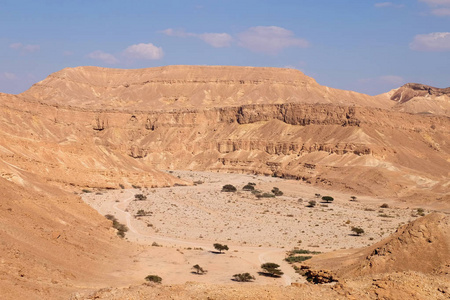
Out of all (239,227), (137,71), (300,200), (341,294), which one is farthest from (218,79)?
(341,294)

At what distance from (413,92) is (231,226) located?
16093 centimetres

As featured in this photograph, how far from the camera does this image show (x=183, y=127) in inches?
4818

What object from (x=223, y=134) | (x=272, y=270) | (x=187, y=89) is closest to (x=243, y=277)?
(x=272, y=270)

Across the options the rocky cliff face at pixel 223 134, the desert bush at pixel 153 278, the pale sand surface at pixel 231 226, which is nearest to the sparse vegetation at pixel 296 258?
the pale sand surface at pixel 231 226

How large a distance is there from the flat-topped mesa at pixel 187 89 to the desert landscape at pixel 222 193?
635mm

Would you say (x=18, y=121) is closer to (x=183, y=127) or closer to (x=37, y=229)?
(x=183, y=127)

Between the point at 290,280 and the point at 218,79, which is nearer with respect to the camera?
the point at 290,280

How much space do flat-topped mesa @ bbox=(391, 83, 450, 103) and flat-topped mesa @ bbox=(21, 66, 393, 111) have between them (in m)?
15.9

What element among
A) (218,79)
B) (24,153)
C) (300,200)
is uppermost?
(218,79)

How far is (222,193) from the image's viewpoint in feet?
228

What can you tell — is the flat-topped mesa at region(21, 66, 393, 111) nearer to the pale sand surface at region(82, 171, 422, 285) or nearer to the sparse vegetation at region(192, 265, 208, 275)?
the pale sand surface at region(82, 171, 422, 285)

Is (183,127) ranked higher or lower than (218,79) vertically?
lower

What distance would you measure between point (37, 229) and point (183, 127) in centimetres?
9798

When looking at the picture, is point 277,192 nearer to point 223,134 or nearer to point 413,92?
point 223,134
